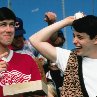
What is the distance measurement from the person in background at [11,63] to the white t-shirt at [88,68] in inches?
8.2

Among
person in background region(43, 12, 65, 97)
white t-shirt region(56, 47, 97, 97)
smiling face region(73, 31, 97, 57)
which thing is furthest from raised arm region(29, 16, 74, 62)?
person in background region(43, 12, 65, 97)

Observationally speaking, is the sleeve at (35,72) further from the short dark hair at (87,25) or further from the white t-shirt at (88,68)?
the short dark hair at (87,25)

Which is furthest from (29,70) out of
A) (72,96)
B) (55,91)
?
(55,91)

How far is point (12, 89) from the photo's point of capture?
3014 millimetres

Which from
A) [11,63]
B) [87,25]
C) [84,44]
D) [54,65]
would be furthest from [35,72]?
[54,65]

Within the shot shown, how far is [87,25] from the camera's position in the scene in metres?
3.47

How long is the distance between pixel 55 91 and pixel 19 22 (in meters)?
0.80

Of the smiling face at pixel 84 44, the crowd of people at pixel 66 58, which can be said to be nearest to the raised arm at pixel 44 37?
the crowd of people at pixel 66 58

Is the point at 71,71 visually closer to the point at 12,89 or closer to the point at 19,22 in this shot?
the point at 12,89

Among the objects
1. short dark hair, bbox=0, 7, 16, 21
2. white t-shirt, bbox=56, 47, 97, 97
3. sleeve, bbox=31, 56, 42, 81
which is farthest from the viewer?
short dark hair, bbox=0, 7, 16, 21

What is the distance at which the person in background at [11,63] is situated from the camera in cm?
338

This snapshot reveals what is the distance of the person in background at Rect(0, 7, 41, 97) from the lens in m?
3.38

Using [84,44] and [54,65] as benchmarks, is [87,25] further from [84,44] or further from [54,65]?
[54,65]

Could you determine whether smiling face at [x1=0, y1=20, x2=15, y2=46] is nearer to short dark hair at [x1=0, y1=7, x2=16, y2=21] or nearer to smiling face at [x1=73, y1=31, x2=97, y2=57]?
short dark hair at [x1=0, y1=7, x2=16, y2=21]
